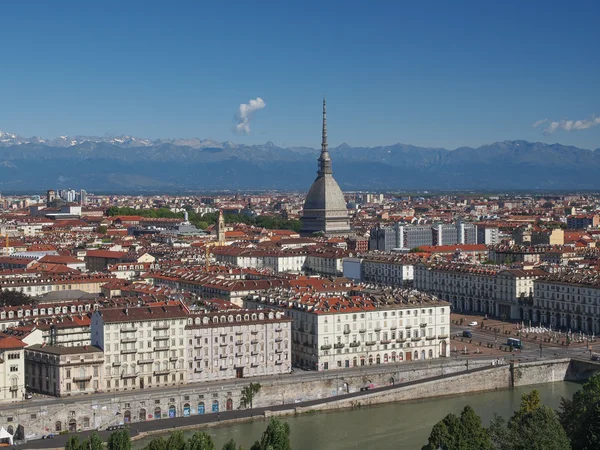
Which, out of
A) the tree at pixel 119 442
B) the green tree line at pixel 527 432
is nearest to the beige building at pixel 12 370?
the tree at pixel 119 442

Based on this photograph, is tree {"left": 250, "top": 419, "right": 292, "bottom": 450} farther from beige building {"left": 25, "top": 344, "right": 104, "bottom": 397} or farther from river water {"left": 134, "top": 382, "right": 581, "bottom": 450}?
beige building {"left": 25, "top": 344, "right": 104, "bottom": 397}

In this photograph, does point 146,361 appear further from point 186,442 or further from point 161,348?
point 186,442

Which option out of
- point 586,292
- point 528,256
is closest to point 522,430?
point 586,292

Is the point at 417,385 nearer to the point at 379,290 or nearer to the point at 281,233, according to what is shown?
the point at 379,290

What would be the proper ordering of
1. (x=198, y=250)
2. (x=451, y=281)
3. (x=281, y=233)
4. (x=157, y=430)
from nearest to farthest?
(x=157, y=430)
(x=451, y=281)
(x=198, y=250)
(x=281, y=233)

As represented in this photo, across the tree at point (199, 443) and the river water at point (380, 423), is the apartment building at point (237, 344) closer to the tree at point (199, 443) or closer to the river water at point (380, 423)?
the river water at point (380, 423)

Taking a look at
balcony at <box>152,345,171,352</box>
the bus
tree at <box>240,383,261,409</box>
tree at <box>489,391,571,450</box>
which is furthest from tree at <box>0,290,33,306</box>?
tree at <box>489,391,571,450</box>

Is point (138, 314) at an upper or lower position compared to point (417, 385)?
upper
